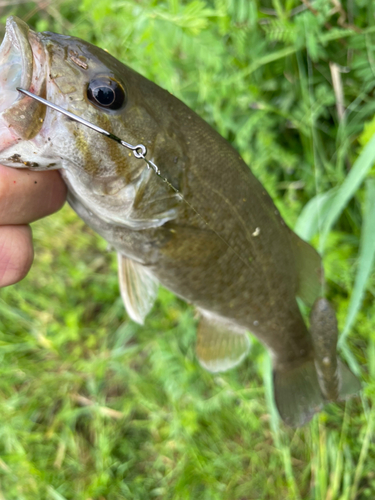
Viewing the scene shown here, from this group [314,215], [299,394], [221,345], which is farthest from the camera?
[314,215]

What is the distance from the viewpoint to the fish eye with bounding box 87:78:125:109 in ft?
3.69

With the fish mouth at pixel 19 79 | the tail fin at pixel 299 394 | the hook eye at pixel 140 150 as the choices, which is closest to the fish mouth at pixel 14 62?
the fish mouth at pixel 19 79

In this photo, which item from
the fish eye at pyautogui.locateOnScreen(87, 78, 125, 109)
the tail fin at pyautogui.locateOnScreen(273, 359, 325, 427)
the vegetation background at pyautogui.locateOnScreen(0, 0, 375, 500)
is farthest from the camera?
the vegetation background at pyautogui.locateOnScreen(0, 0, 375, 500)

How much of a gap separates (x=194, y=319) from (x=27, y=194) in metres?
1.69

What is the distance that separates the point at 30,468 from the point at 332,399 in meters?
2.02

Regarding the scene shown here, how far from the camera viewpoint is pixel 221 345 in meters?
1.91

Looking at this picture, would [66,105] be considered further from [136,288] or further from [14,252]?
[136,288]

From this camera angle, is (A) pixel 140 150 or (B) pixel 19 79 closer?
(B) pixel 19 79

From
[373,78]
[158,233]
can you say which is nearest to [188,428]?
[158,233]

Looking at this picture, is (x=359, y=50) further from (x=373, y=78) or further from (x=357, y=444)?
(x=357, y=444)

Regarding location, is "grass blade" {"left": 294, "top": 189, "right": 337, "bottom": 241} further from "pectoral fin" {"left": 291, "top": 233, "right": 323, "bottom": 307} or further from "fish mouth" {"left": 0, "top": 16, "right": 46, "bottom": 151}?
"fish mouth" {"left": 0, "top": 16, "right": 46, "bottom": 151}

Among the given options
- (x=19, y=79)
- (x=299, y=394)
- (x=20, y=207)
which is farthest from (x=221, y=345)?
(x=19, y=79)

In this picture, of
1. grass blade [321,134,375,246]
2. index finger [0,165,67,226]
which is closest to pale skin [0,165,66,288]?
index finger [0,165,67,226]

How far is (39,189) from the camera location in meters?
1.32
